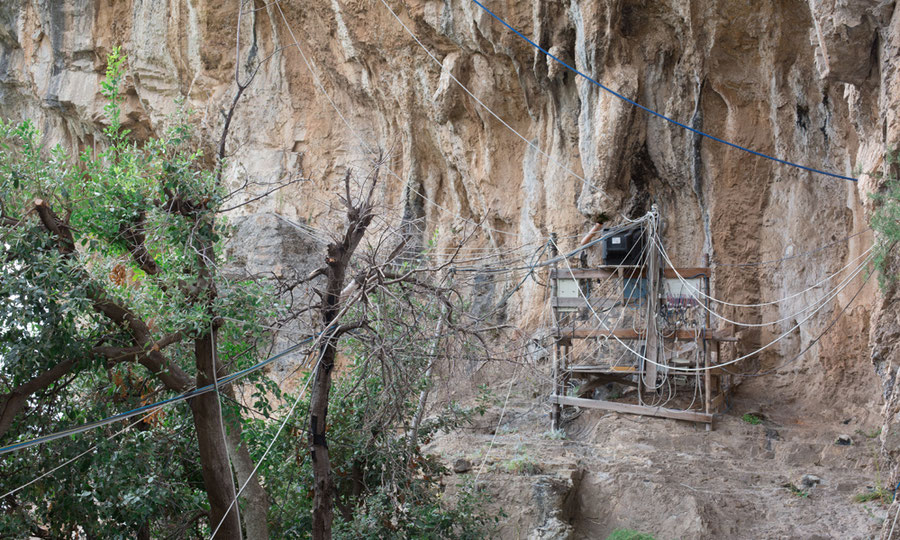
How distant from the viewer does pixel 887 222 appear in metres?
6.52

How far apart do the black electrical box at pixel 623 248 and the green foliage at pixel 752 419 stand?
2637mm

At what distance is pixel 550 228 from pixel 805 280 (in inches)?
170

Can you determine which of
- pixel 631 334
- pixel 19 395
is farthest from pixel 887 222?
pixel 19 395

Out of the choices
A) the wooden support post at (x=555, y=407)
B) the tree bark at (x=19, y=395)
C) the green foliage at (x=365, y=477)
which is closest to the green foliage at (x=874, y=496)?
the wooden support post at (x=555, y=407)

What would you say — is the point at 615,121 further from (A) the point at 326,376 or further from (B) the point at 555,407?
(A) the point at 326,376

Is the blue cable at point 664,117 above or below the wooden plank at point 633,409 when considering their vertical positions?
above

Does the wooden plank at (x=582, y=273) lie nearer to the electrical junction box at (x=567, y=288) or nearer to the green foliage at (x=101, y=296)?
the electrical junction box at (x=567, y=288)

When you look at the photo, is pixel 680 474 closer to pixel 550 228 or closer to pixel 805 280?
pixel 805 280

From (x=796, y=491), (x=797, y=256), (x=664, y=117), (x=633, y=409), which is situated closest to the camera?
(x=796, y=491)

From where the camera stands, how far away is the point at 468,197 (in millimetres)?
15953

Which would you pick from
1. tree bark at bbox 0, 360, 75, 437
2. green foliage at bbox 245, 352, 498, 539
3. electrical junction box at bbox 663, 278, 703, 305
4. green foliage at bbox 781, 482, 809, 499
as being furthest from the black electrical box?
tree bark at bbox 0, 360, 75, 437

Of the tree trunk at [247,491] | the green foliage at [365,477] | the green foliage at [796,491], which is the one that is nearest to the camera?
the tree trunk at [247,491]

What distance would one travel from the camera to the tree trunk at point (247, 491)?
669cm

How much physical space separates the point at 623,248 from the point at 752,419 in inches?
117
